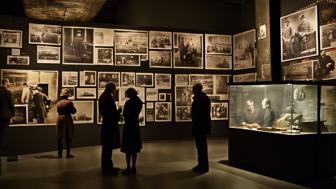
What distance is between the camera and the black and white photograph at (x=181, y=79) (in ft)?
41.7

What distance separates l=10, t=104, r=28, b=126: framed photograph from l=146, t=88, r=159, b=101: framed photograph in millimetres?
3789

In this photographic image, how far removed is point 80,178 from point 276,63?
436cm

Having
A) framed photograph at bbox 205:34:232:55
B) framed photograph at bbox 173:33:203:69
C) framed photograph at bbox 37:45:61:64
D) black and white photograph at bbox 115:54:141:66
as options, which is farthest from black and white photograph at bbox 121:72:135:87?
framed photograph at bbox 205:34:232:55

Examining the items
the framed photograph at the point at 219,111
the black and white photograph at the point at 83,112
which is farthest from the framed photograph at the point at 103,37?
the framed photograph at the point at 219,111

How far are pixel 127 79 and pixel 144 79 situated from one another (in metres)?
0.58

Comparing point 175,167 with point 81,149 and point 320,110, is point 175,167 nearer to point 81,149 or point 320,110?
point 320,110

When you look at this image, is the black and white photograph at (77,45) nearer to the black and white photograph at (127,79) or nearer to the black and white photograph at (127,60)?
the black and white photograph at (127,60)

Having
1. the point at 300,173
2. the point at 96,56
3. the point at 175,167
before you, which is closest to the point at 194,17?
the point at 96,56

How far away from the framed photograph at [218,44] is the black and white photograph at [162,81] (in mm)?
1741

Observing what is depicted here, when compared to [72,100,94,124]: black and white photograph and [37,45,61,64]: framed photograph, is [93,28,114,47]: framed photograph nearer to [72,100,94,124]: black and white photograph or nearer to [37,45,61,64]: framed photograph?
[37,45,61,64]: framed photograph

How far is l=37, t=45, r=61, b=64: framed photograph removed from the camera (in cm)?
1061

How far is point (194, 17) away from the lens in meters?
13.5

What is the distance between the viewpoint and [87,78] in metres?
11.3

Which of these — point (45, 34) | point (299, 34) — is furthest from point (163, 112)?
point (299, 34)
